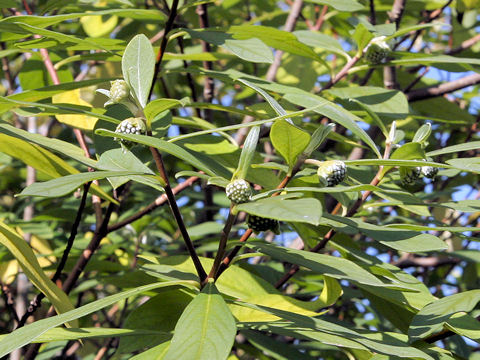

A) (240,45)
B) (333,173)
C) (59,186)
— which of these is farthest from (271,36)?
(59,186)

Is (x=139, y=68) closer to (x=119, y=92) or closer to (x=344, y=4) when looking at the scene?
(x=119, y=92)

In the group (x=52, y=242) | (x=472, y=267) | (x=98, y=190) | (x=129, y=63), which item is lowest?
(x=472, y=267)

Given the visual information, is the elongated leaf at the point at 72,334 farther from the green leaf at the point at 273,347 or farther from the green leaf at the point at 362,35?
the green leaf at the point at 362,35

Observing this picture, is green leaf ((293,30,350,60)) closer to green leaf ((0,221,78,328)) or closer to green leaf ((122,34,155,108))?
green leaf ((122,34,155,108))

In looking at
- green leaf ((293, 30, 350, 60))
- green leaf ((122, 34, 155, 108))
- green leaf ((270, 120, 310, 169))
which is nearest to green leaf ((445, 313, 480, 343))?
green leaf ((270, 120, 310, 169))

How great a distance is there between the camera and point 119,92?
88cm

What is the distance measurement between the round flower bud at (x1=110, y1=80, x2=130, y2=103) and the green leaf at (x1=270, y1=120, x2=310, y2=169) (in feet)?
0.78

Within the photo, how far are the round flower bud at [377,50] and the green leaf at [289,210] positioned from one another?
2.67ft

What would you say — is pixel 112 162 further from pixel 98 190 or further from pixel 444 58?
pixel 444 58

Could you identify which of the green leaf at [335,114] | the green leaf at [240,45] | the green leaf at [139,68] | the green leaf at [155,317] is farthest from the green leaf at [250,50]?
the green leaf at [155,317]

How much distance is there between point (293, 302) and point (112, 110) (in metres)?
0.51

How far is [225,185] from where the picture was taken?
792mm

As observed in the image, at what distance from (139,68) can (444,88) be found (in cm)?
116

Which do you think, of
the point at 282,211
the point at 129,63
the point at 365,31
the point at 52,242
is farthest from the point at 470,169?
the point at 52,242
